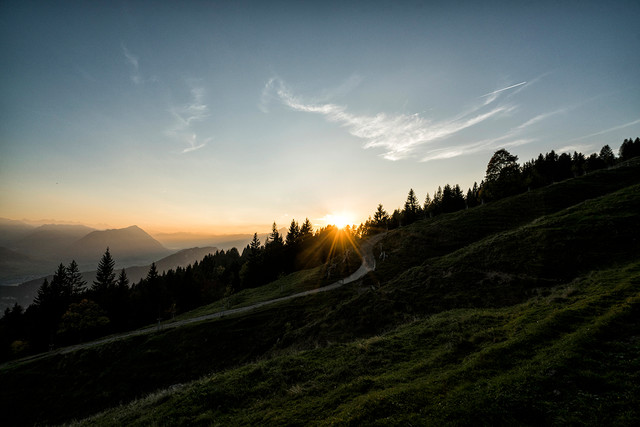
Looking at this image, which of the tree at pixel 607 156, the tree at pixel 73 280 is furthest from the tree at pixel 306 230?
the tree at pixel 607 156

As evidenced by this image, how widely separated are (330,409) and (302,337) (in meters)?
19.1

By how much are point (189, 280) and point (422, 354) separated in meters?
89.9

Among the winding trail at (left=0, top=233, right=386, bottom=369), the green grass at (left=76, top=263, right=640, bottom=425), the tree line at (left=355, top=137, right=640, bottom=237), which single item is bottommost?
the winding trail at (left=0, top=233, right=386, bottom=369)

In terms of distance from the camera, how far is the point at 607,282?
17.2 meters

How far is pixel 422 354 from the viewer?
542 inches

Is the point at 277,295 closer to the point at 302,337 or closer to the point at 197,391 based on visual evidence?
the point at 302,337

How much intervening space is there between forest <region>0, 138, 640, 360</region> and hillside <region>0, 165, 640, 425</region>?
2471 cm

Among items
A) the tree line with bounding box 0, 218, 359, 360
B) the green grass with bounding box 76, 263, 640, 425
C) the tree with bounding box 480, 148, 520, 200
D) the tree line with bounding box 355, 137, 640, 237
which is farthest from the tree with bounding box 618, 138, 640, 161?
the green grass with bounding box 76, 263, 640, 425

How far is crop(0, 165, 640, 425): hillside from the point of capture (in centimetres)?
820

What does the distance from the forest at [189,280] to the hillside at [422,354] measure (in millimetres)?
24707

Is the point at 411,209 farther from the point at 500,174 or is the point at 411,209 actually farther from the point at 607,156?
the point at 607,156

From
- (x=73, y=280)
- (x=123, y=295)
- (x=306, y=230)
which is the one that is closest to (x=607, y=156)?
(x=306, y=230)

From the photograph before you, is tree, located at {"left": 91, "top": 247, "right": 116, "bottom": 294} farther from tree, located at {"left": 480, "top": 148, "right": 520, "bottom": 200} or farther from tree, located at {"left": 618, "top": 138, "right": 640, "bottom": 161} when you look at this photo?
tree, located at {"left": 618, "top": 138, "right": 640, "bottom": 161}

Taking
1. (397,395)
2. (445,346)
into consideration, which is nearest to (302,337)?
(445,346)
